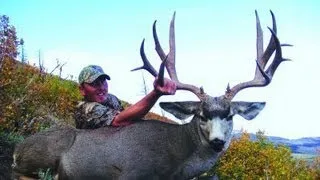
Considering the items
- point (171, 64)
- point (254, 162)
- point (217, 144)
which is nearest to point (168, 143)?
point (217, 144)

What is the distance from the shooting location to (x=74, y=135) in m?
8.16

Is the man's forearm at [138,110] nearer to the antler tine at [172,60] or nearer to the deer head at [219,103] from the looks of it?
the deer head at [219,103]

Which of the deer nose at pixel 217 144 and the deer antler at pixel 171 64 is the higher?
the deer antler at pixel 171 64

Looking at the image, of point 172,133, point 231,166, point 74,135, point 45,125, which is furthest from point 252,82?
point 231,166

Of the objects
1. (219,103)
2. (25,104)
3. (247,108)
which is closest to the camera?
(219,103)

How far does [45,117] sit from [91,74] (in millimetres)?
4201

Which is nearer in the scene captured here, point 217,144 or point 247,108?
point 217,144

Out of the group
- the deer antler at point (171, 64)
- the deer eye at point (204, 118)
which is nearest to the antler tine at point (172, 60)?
the deer antler at point (171, 64)

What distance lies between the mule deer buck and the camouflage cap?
0.72 meters

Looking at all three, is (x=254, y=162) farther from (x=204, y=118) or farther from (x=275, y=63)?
(x=204, y=118)

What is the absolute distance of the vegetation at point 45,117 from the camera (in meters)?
10.8

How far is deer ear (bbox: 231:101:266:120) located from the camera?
309 inches

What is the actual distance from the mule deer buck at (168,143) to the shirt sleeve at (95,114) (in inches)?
11.4

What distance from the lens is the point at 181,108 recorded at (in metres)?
7.99
